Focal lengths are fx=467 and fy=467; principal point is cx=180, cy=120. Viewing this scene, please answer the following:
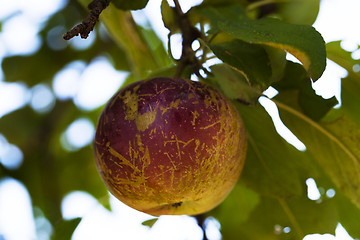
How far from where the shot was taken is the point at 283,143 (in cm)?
135

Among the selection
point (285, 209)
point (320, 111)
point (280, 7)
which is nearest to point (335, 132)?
point (320, 111)

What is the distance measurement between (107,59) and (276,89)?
4.23 feet

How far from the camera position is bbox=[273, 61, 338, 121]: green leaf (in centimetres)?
120

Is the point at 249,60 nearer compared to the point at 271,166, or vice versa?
the point at 249,60

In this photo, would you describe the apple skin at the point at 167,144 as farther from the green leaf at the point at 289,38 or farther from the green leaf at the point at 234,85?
the green leaf at the point at 289,38

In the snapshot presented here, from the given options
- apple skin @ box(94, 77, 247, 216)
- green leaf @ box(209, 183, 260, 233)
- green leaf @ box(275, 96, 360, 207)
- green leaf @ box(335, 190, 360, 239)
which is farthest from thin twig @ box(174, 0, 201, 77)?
green leaf @ box(335, 190, 360, 239)

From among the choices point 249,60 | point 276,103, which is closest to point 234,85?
point 249,60

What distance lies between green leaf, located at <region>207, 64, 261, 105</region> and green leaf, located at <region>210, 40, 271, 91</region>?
0.11ft

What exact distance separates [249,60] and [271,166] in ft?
1.40

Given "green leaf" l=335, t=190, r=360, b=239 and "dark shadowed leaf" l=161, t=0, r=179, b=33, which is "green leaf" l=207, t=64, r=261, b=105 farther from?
"green leaf" l=335, t=190, r=360, b=239

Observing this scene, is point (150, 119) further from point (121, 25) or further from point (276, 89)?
point (121, 25)

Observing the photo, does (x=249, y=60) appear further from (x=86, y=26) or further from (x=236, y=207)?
(x=236, y=207)

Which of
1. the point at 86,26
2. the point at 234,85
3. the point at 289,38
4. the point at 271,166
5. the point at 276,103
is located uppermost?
the point at 86,26

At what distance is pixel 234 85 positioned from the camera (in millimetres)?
1104
